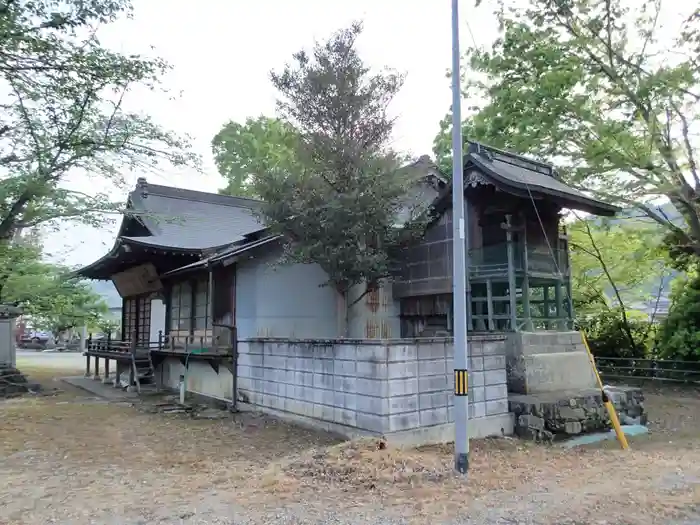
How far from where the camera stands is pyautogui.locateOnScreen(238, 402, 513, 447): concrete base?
823 cm

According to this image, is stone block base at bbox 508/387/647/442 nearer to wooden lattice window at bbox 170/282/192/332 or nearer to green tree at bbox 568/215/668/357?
green tree at bbox 568/215/668/357

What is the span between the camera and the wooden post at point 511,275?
11.1 metres

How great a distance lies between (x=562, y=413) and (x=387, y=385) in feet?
12.6

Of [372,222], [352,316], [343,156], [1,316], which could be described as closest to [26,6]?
[343,156]

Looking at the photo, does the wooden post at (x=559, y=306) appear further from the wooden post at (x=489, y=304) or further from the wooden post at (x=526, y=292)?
the wooden post at (x=489, y=304)

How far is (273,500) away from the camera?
18.9ft

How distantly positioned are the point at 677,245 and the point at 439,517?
593 inches

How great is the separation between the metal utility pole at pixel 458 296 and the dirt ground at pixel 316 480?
0.44m

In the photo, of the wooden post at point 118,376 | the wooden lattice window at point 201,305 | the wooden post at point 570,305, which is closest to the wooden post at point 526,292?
the wooden post at point 570,305

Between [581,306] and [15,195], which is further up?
[15,195]

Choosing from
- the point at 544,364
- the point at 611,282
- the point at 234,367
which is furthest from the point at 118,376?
the point at 611,282

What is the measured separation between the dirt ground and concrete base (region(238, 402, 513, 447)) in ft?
0.66

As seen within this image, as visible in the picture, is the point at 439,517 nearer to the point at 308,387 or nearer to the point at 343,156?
the point at 308,387

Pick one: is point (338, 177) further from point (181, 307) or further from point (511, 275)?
point (181, 307)
